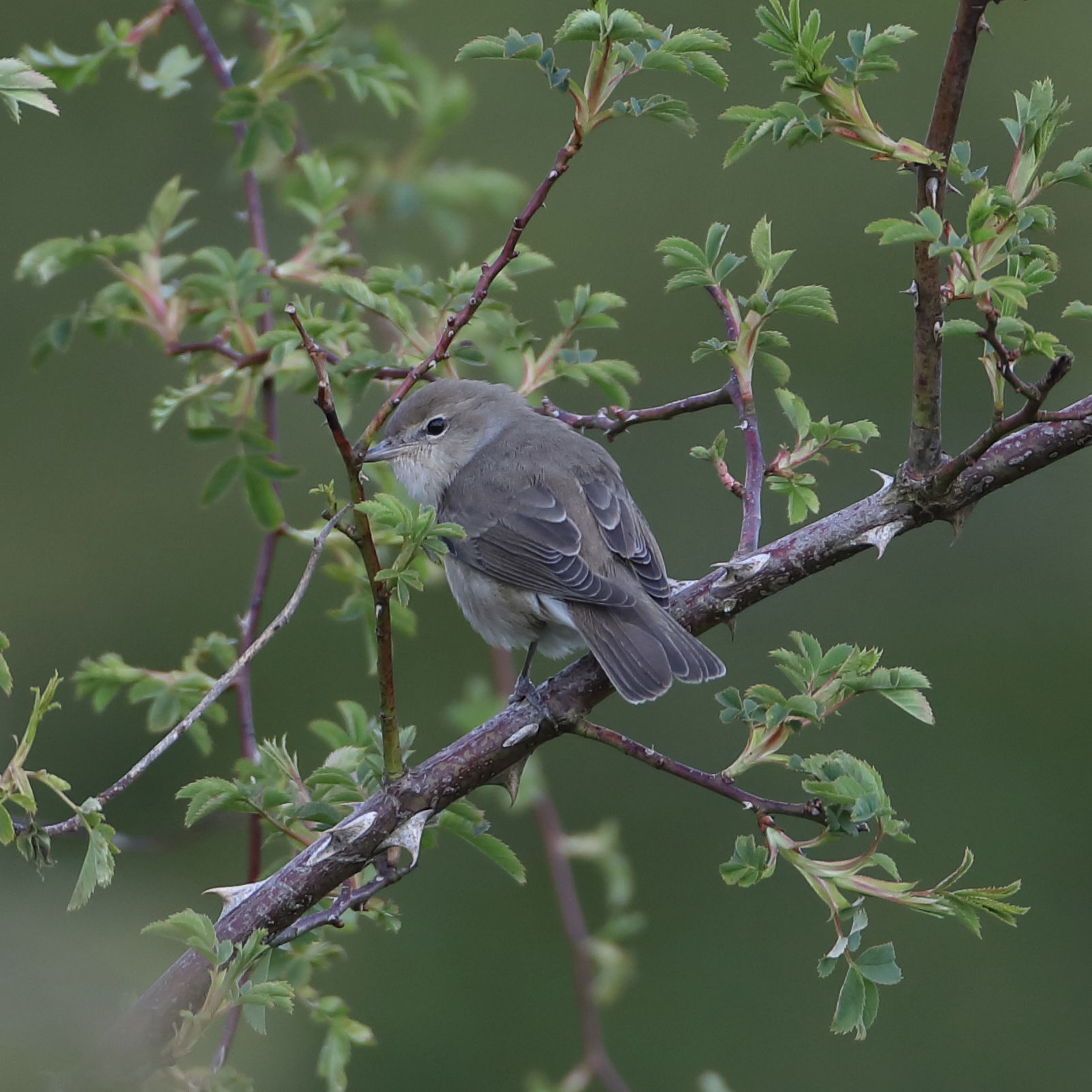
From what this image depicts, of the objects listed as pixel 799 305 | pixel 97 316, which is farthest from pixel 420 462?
pixel 799 305

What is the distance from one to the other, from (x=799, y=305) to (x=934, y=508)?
487 millimetres

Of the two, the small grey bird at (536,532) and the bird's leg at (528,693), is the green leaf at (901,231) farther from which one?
the small grey bird at (536,532)

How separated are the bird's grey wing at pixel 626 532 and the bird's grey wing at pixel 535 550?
97 mm

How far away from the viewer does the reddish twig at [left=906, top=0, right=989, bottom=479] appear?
87.7 inches

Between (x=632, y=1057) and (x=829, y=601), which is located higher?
(x=829, y=601)

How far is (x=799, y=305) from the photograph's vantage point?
9.32ft

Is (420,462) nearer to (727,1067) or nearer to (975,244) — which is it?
(975,244)

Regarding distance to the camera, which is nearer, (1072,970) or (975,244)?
(975,244)

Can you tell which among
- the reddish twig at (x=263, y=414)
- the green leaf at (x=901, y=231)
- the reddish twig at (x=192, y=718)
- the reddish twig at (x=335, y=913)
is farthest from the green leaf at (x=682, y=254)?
the reddish twig at (x=335, y=913)

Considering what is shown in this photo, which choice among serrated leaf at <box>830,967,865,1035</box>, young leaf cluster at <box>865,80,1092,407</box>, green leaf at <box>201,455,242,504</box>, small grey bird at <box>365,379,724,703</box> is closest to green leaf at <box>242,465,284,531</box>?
green leaf at <box>201,455,242,504</box>

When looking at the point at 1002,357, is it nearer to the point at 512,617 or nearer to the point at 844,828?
the point at 844,828

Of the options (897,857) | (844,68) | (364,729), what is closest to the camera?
(844,68)

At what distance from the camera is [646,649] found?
3.68 meters

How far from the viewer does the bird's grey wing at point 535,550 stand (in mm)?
4145
